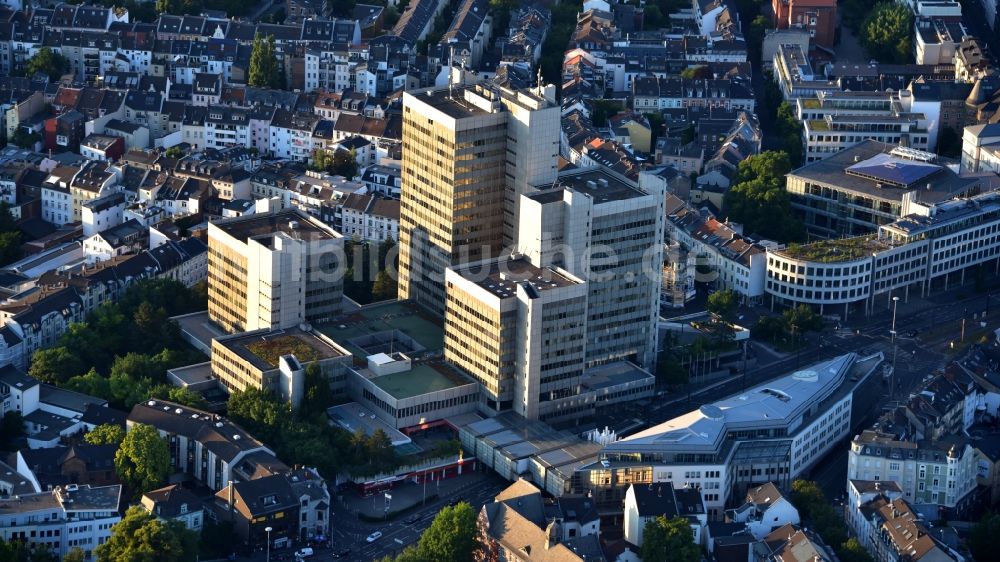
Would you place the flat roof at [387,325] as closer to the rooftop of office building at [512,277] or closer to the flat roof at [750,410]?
the rooftop of office building at [512,277]

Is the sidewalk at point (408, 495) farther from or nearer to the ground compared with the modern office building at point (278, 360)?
nearer to the ground

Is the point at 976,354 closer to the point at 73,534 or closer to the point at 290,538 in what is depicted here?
the point at 290,538

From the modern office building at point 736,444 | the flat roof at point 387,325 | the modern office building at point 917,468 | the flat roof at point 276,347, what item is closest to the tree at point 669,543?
the modern office building at point 736,444

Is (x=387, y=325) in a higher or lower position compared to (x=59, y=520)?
higher

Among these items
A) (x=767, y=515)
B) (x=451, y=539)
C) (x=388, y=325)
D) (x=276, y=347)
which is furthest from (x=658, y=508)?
(x=388, y=325)

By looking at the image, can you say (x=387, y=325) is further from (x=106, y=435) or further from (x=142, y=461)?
(x=142, y=461)

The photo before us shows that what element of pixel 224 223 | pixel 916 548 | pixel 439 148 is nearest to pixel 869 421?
pixel 916 548
